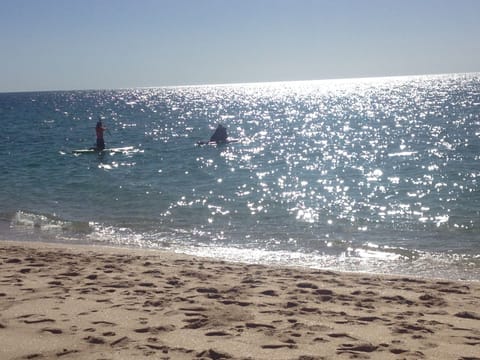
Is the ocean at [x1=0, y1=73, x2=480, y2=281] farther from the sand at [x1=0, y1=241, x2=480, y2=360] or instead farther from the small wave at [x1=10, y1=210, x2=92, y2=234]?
the sand at [x1=0, y1=241, x2=480, y2=360]

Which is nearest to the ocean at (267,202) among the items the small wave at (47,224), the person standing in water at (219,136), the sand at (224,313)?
the small wave at (47,224)

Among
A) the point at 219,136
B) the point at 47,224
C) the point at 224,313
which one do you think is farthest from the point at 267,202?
the point at 219,136

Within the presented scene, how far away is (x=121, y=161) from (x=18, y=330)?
81.6 feet

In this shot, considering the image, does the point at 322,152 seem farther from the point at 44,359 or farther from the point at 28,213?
the point at 44,359

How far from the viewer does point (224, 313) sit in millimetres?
6789

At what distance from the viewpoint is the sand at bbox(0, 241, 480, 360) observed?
5.65 metres

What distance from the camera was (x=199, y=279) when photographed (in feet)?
28.8

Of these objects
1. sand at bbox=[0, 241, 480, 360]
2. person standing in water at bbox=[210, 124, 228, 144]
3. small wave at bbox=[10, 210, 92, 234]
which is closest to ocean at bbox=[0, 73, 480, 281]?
small wave at bbox=[10, 210, 92, 234]

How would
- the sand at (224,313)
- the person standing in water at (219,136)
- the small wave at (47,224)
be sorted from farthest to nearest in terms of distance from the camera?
the person standing in water at (219,136)
the small wave at (47,224)
the sand at (224,313)

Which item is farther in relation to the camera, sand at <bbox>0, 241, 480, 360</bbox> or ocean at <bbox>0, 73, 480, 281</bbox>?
ocean at <bbox>0, 73, 480, 281</bbox>

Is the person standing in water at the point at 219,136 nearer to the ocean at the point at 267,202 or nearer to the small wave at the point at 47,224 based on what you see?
the ocean at the point at 267,202

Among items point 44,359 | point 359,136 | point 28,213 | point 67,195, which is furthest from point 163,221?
point 359,136


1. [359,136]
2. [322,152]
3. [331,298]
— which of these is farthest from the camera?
[359,136]

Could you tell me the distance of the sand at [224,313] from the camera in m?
5.65
